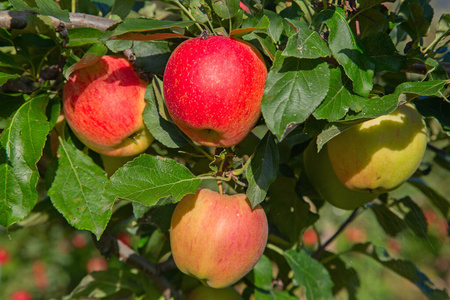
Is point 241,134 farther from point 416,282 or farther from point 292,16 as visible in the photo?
point 416,282

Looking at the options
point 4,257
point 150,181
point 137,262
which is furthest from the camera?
point 4,257

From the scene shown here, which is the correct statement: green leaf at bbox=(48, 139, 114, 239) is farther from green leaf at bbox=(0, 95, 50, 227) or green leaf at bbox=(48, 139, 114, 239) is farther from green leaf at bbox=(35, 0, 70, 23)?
green leaf at bbox=(35, 0, 70, 23)

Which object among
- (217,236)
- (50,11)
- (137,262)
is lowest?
(137,262)

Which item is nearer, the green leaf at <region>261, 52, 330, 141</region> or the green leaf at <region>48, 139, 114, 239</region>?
the green leaf at <region>261, 52, 330, 141</region>

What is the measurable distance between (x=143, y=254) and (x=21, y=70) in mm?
741

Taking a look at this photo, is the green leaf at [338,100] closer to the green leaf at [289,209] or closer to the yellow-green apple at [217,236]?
the yellow-green apple at [217,236]

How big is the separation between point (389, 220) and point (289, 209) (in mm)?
385

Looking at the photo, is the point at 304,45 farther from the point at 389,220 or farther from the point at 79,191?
the point at 389,220

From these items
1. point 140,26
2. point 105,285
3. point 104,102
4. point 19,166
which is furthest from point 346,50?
point 105,285

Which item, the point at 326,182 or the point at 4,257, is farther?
the point at 4,257

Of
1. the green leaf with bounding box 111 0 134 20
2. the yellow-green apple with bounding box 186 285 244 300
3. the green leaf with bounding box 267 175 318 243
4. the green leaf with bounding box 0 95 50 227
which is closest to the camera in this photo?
the green leaf with bounding box 0 95 50 227

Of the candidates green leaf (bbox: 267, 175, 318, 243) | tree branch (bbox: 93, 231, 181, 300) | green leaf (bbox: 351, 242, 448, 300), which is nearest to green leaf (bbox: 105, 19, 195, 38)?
green leaf (bbox: 267, 175, 318, 243)

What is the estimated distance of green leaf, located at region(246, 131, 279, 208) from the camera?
0.85 metres

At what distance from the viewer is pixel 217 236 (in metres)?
0.86
